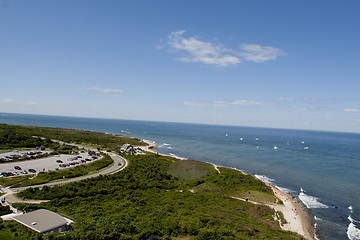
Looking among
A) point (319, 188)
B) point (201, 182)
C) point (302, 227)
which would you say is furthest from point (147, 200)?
point (319, 188)

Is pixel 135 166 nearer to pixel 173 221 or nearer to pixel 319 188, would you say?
pixel 173 221

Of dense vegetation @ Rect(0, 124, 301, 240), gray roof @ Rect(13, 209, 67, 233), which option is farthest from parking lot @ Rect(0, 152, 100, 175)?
gray roof @ Rect(13, 209, 67, 233)

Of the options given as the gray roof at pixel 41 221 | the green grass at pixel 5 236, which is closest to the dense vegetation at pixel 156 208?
the gray roof at pixel 41 221

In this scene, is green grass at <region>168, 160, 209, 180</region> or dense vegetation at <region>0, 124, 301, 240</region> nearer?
dense vegetation at <region>0, 124, 301, 240</region>

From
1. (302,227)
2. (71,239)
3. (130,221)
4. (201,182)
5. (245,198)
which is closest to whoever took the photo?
(71,239)

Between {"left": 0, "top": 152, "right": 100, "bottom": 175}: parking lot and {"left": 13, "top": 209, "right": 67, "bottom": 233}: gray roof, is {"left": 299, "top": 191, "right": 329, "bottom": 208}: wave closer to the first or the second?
{"left": 13, "top": 209, "right": 67, "bottom": 233}: gray roof

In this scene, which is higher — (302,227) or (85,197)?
(85,197)
